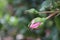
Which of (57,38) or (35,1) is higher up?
(35,1)

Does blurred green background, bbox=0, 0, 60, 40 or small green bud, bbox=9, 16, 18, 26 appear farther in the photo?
small green bud, bbox=9, 16, 18, 26

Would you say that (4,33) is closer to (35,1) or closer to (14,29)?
(14,29)

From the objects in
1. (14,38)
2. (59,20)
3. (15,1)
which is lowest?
(59,20)

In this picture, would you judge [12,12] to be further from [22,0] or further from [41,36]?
[41,36]

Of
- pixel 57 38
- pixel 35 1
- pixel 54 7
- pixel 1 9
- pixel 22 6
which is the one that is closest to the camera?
pixel 54 7

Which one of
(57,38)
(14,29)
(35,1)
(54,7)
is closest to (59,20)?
(54,7)

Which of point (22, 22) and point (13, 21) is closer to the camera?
point (22, 22)

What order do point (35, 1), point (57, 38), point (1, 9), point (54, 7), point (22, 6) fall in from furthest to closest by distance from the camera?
point (1, 9)
point (22, 6)
point (35, 1)
point (57, 38)
point (54, 7)

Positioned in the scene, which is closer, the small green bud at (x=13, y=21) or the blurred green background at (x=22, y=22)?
the blurred green background at (x=22, y=22)

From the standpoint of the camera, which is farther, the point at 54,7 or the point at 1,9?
the point at 1,9
